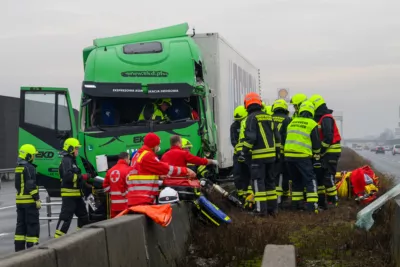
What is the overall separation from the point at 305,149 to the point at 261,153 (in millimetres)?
848

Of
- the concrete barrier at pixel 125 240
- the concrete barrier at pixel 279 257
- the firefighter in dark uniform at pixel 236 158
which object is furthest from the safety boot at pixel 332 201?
the concrete barrier at pixel 125 240

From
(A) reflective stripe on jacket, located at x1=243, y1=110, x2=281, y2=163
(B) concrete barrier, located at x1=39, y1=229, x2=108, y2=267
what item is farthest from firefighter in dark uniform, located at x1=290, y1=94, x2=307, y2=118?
(B) concrete barrier, located at x1=39, y1=229, x2=108, y2=267

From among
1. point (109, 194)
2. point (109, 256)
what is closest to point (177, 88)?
point (109, 194)

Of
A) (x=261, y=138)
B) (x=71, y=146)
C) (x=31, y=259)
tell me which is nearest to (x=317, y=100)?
(x=261, y=138)

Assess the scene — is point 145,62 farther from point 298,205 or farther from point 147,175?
point 147,175

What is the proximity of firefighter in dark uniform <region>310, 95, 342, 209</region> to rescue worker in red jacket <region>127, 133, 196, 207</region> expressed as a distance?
3.91m

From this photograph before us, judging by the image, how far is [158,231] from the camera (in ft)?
18.7

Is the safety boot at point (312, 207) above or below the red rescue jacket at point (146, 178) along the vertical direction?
below

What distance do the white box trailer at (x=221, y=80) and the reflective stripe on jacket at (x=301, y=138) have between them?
290 cm

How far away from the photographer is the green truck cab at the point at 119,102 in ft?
33.4

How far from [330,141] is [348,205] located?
4.15 feet

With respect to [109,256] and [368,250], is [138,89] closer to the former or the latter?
[368,250]

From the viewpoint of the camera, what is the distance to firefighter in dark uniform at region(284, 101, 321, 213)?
9594mm

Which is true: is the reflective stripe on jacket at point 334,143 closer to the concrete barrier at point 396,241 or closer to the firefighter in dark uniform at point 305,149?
the firefighter in dark uniform at point 305,149
